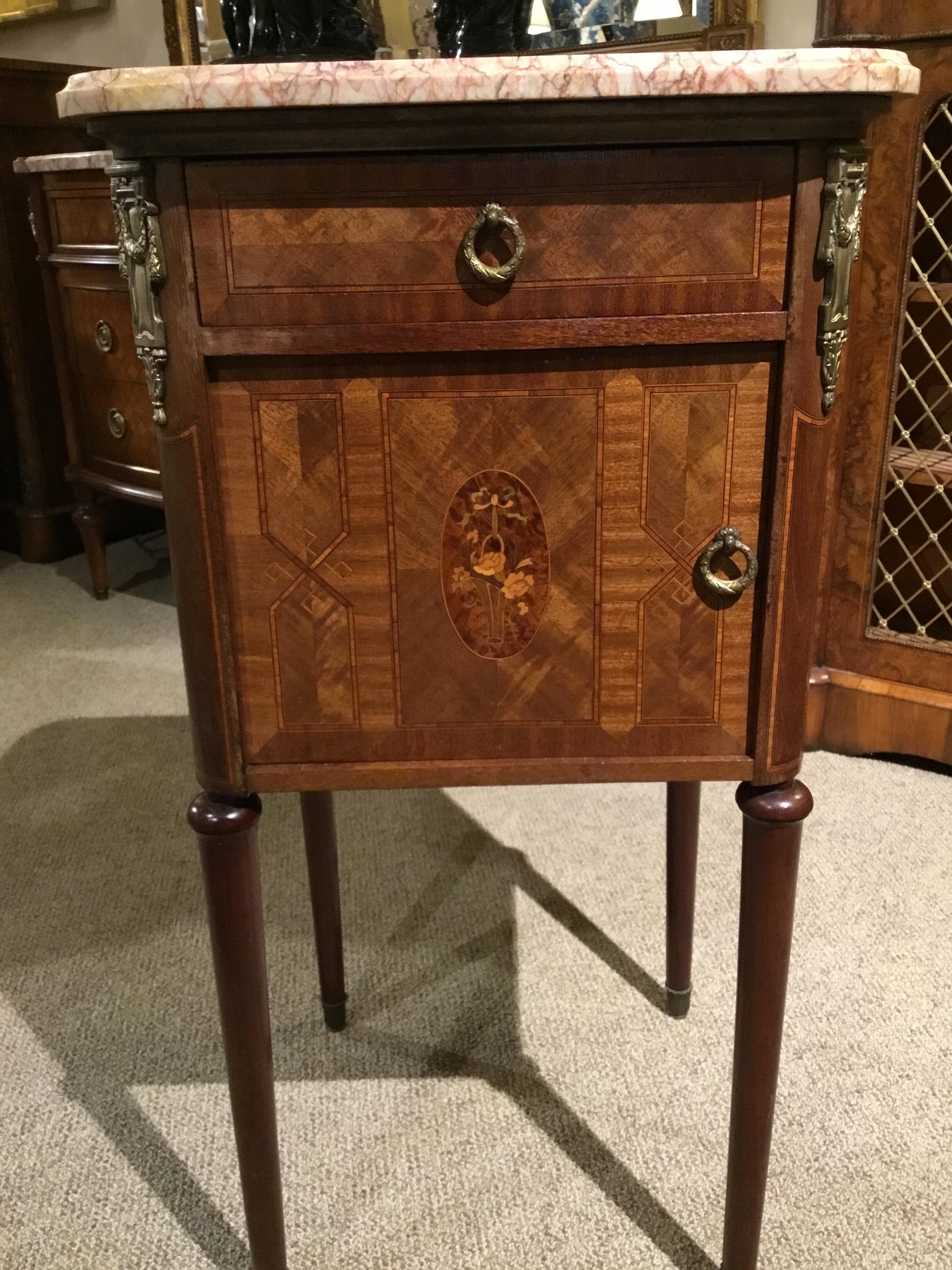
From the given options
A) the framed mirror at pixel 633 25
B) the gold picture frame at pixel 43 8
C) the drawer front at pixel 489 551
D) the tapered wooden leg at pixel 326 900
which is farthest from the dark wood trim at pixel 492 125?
the gold picture frame at pixel 43 8

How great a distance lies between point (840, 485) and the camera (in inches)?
59.4

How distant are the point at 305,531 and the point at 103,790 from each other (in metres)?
1.08

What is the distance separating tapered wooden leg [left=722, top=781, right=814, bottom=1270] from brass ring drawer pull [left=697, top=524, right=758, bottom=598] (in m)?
0.14

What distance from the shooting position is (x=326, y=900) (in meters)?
1.05

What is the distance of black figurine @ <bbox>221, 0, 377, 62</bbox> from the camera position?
742mm

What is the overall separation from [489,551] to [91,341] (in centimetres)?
171

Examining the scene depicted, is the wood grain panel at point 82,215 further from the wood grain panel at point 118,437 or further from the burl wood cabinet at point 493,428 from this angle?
the burl wood cabinet at point 493,428

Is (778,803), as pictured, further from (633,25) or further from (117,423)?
(117,423)

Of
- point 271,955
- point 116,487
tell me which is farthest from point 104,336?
point 271,955

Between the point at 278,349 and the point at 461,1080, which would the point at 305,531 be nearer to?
the point at 278,349

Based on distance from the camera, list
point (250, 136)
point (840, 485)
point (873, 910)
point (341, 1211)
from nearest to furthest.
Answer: point (250, 136), point (341, 1211), point (873, 910), point (840, 485)

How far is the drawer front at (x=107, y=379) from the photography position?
201 cm

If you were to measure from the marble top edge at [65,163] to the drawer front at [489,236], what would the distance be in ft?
4.44

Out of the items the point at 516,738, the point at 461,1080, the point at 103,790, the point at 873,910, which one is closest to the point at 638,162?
the point at 516,738
